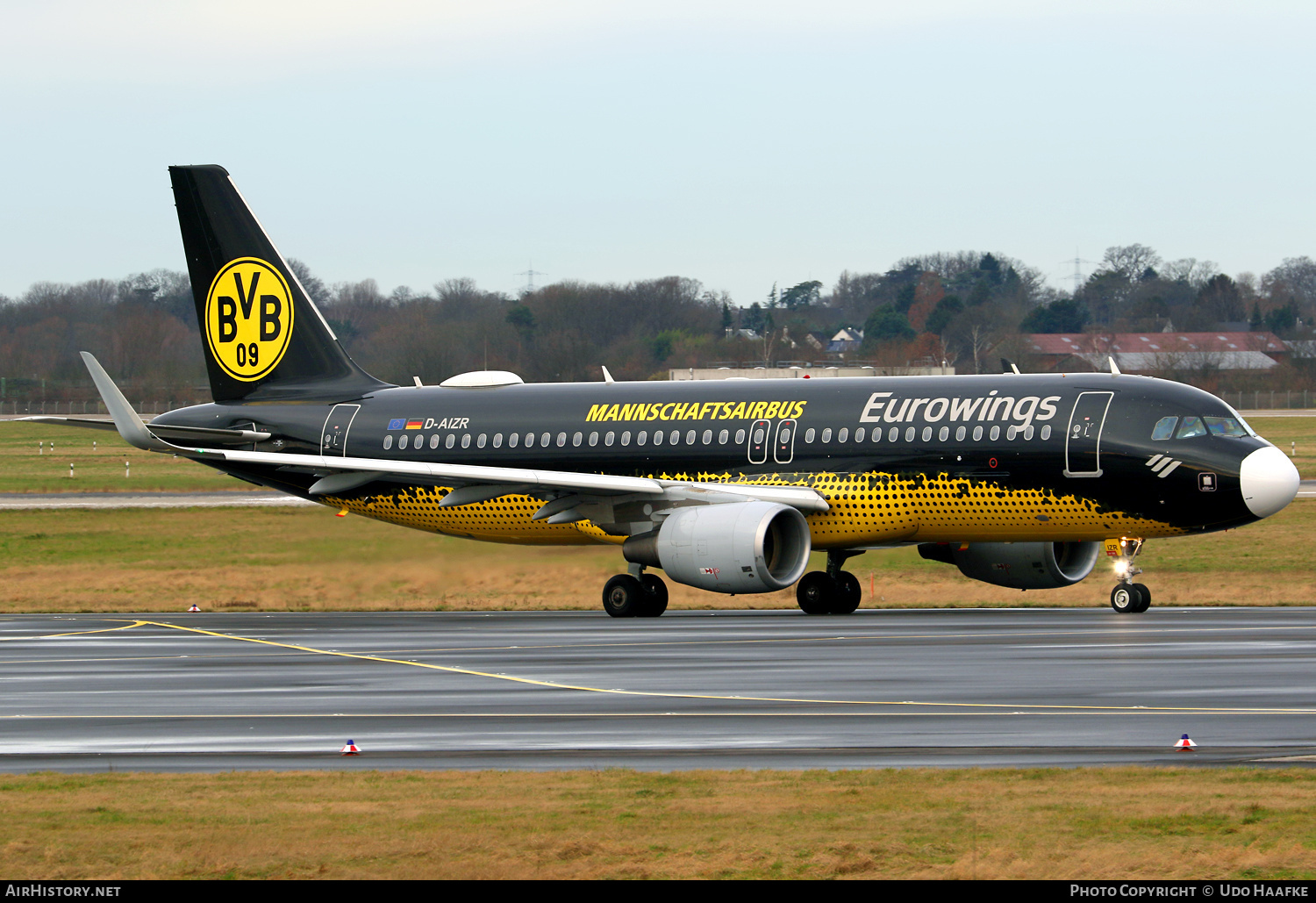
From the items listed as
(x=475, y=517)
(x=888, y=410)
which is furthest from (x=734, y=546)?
(x=475, y=517)

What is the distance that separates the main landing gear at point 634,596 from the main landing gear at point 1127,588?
8416 millimetres

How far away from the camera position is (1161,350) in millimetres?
153000

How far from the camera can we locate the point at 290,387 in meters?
42.6

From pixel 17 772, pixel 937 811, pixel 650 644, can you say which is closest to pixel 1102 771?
pixel 937 811

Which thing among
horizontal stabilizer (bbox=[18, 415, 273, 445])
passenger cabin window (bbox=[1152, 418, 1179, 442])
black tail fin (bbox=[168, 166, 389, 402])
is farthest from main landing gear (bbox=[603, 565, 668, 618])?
horizontal stabilizer (bbox=[18, 415, 273, 445])

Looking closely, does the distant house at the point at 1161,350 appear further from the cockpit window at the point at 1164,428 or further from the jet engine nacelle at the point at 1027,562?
the cockpit window at the point at 1164,428

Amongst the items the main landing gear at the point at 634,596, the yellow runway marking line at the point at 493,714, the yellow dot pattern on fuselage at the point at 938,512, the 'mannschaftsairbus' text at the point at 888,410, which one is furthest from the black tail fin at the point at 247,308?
the yellow runway marking line at the point at 493,714

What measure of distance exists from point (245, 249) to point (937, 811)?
105ft

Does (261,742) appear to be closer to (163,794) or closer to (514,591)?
(163,794)

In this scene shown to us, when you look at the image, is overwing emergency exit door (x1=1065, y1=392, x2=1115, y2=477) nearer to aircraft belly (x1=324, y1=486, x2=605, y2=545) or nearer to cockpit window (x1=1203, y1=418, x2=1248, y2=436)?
cockpit window (x1=1203, y1=418, x2=1248, y2=436)

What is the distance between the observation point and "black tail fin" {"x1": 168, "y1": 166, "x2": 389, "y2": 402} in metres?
42.8

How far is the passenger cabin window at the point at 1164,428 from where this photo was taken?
32844mm

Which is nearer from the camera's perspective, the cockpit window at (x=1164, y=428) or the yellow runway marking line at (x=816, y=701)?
the yellow runway marking line at (x=816, y=701)

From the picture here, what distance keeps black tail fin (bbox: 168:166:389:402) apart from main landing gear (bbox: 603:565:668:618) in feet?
31.6
